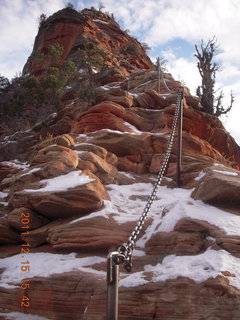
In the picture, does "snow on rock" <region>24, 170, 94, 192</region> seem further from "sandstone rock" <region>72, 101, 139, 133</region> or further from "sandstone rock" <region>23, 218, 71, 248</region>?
"sandstone rock" <region>72, 101, 139, 133</region>

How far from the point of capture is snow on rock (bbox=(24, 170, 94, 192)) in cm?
611

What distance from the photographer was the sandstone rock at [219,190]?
5.63 m

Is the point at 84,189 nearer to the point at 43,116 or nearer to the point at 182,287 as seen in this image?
the point at 182,287

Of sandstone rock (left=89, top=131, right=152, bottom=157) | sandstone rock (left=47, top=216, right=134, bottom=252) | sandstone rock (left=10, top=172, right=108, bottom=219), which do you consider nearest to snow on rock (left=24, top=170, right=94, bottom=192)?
sandstone rock (left=10, top=172, right=108, bottom=219)

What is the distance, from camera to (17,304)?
454cm

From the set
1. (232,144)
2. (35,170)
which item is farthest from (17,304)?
(232,144)

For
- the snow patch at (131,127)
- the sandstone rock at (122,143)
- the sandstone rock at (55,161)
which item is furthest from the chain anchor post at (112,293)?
the snow patch at (131,127)

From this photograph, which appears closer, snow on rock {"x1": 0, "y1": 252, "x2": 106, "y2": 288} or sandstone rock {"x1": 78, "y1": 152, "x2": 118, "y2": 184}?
snow on rock {"x1": 0, "y1": 252, "x2": 106, "y2": 288}

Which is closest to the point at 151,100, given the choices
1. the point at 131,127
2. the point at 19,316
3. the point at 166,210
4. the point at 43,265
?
the point at 131,127

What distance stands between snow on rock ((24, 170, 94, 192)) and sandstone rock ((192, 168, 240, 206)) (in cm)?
231

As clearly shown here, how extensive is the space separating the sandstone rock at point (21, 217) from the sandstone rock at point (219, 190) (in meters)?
3.24

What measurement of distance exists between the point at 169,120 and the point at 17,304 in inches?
322

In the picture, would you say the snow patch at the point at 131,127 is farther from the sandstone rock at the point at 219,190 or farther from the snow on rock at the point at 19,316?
the snow on rock at the point at 19,316

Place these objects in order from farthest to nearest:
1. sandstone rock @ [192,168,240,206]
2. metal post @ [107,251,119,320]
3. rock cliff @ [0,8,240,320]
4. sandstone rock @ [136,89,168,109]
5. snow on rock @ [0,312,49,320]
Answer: sandstone rock @ [136,89,168,109], sandstone rock @ [192,168,240,206], snow on rock @ [0,312,49,320], rock cliff @ [0,8,240,320], metal post @ [107,251,119,320]
